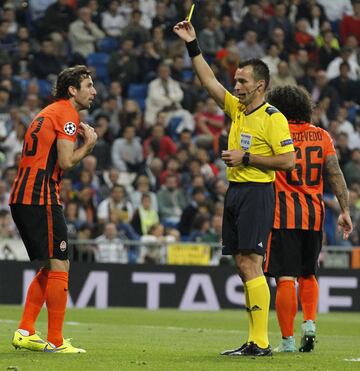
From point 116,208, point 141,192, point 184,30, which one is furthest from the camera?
point 141,192

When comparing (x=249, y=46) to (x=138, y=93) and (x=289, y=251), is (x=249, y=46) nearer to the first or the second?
(x=138, y=93)

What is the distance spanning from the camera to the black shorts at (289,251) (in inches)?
427

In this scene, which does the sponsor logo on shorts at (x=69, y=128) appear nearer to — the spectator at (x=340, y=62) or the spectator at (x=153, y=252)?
the spectator at (x=153, y=252)

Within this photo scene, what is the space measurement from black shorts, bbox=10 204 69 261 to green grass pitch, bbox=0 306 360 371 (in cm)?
81

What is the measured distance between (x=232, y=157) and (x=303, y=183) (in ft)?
4.28

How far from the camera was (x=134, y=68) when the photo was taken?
25.0 metres

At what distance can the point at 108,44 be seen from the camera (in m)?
25.7

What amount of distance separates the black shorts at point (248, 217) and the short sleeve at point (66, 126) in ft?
4.42

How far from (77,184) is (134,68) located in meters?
3.93

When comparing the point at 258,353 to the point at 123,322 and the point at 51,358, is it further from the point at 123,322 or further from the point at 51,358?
the point at 123,322

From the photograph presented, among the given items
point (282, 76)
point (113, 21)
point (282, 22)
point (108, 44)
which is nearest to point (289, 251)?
point (282, 76)

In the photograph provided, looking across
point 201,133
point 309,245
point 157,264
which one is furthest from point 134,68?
point 309,245

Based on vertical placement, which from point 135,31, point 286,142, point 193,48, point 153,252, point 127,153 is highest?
point 135,31

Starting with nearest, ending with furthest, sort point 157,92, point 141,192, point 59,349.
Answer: point 59,349 < point 141,192 < point 157,92
